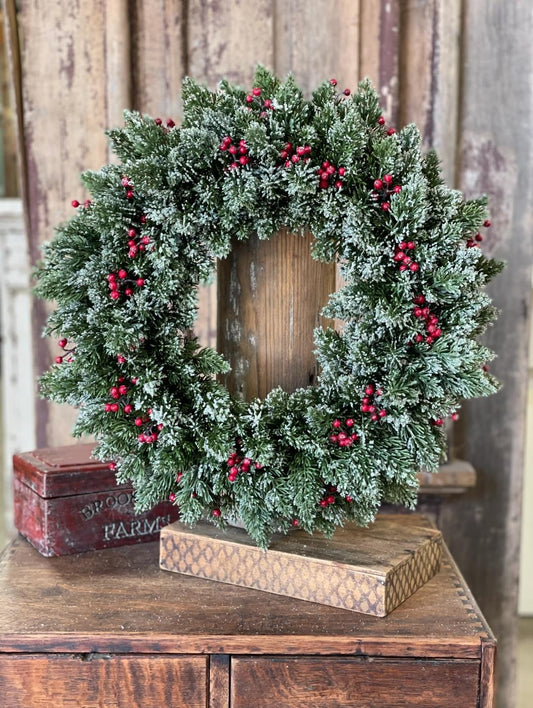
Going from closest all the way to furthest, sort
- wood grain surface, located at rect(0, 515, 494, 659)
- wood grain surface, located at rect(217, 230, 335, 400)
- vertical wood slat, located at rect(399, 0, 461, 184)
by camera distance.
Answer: wood grain surface, located at rect(0, 515, 494, 659) → wood grain surface, located at rect(217, 230, 335, 400) → vertical wood slat, located at rect(399, 0, 461, 184)

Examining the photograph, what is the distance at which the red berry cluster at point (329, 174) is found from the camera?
843 millimetres

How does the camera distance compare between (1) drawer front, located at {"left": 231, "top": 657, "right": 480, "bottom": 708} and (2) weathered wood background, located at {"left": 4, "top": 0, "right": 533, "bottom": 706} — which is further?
(2) weathered wood background, located at {"left": 4, "top": 0, "right": 533, "bottom": 706}

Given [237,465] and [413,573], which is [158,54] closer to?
[237,465]

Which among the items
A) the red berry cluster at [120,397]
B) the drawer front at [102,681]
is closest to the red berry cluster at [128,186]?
the red berry cluster at [120,397]

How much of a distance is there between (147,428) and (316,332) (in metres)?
0.25

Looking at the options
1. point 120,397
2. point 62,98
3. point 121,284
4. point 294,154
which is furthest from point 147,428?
point 62,98

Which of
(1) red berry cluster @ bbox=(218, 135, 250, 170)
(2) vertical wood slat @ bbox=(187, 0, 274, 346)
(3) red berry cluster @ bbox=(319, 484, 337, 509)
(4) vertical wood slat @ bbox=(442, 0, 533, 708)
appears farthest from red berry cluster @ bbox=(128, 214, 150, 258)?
(4) vertical wood slat @ bbox=(442, 0, 533, 708)

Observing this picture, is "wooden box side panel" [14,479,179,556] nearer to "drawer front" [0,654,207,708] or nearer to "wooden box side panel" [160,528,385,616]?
"wooden box side panel" [160,528,385,616]

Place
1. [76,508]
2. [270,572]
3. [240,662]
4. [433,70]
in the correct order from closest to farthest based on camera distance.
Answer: [240,662] < [270,572] < [76,508] < [433,70]

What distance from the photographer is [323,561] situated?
35.1 inches

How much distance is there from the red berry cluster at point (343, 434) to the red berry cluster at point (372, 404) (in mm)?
24

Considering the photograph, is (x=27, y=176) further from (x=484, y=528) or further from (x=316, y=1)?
(x=484, y=528)

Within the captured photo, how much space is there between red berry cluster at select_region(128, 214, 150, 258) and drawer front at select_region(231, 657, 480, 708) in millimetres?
501

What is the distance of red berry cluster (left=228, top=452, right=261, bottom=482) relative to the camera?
868 millimetres
